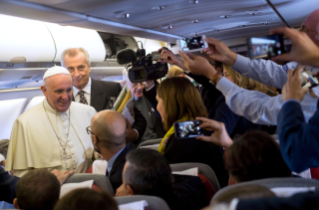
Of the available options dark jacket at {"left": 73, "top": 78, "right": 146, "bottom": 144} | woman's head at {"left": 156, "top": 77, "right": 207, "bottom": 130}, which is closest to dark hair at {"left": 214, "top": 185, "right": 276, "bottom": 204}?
woman's head at {"left": 156, "top": 77, "right": 207, "bottom": 130}

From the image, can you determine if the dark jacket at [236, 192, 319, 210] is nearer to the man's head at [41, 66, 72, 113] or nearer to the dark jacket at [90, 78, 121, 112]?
the man's head at [41, 66, 72, 113]

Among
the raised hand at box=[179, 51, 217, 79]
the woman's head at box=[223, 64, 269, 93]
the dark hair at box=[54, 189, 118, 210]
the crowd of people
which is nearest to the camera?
the dark hair at box=[54, 189, 118, 210]

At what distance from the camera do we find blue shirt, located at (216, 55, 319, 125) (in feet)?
5.94

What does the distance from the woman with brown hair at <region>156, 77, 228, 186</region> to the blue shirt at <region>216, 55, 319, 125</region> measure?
1.73 feet

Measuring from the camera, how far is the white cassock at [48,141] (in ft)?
9.48

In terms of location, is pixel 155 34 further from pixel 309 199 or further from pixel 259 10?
pixel 309 199

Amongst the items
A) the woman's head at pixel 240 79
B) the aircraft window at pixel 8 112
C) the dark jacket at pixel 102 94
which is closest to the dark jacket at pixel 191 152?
the woman's head at pixel 240 79

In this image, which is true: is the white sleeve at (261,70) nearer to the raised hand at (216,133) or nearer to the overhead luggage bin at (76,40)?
the raised hand at (216,133)

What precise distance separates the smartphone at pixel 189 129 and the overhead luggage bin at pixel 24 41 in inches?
81.1

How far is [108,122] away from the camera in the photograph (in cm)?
276

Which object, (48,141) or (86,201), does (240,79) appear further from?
(86,201)

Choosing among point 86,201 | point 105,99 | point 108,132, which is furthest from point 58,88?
point 86,201

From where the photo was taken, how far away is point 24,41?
132 inches

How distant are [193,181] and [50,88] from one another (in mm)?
1744
